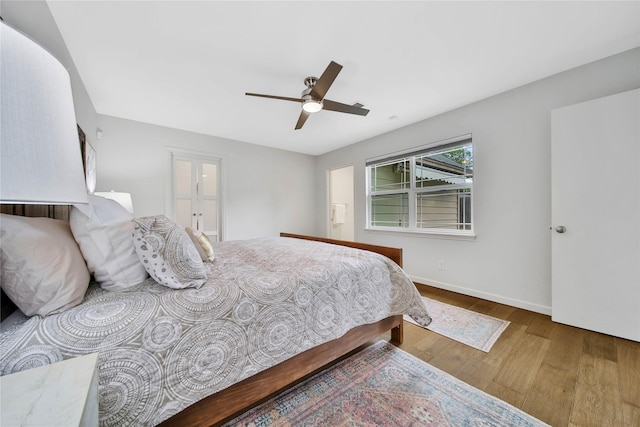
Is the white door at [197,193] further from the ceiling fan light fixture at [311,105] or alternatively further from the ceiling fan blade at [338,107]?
the ceiling fan blade at [338,107]

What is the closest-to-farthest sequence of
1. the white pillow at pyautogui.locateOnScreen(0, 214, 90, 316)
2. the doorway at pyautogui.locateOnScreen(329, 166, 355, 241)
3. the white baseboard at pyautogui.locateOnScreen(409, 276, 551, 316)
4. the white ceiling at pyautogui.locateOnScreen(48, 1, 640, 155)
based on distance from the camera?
the white pillow at pyautogui.locateOnScreen(0, 214, 90, 316)
the white ceiling at pyautogui.locateOnScreen(48, 1, 640, 155)
the white baseboard at pyautogui.locateOnScreen(409, 276, 551, 316)
the doorway at pyautogui.locateOnScreen(329, 166, 355, 241)

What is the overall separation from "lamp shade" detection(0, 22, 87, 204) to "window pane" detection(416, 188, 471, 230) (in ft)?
11.7

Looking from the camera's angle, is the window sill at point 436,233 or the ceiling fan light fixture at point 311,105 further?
the window sill at point 436,233

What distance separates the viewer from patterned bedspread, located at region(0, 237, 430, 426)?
2.67 feet

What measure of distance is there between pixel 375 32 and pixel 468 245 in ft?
8.56

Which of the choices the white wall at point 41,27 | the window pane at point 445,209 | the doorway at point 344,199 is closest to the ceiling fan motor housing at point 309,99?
the white wall at point 41,27

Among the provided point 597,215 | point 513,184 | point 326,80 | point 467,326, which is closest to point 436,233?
point 513,184

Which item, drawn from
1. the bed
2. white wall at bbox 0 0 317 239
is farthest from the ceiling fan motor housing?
white wall at bbox 0 0 317 239

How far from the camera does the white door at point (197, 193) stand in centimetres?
374

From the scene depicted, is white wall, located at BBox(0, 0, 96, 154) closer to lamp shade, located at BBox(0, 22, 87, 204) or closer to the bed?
lamp shade, located at BBox(0, 22, 87, 204)

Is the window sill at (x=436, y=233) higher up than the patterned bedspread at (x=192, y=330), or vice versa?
the window sill at (x=436, y=233)

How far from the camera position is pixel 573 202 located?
2184 mm

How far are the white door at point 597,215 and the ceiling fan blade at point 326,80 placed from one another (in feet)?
7.22

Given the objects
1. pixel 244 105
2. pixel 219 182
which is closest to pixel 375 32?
pixel 244 105
